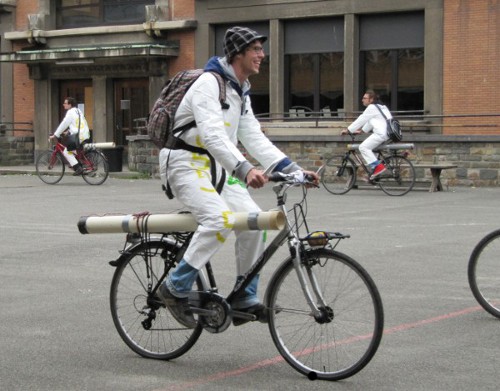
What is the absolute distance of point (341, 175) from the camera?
2150cm

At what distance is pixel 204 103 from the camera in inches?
236

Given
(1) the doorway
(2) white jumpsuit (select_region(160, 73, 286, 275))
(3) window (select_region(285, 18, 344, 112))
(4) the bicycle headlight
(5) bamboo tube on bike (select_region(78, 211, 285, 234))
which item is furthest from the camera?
(1) the doorway

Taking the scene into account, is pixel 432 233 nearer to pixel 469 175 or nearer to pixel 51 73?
pixel 469 175

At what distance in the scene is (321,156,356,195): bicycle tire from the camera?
21344mm

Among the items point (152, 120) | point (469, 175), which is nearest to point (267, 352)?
point (152, 120)

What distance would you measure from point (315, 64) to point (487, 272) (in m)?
22.6

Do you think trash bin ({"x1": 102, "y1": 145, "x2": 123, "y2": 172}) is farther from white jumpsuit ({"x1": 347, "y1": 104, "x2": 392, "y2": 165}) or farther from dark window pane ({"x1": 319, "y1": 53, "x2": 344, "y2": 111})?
white jumpsuit ({"x1": 347, "y1": 104, "x2": 392, "y2": 165})

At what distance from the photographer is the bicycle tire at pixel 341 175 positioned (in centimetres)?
2134

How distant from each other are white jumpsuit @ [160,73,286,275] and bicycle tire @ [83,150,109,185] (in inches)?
712

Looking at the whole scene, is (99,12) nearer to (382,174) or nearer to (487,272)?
(382,174)

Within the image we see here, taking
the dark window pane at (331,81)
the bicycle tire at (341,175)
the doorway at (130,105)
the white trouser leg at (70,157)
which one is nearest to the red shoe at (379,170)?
the bicycle tire at (341,175)

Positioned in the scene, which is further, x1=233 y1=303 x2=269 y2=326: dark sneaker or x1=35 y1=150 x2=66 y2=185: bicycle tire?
x1=35 y1=150 x2=66 y2=185: bicycle tire

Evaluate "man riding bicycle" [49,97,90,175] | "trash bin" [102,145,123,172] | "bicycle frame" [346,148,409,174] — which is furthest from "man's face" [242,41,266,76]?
"trash bin" [102,145,123,172]

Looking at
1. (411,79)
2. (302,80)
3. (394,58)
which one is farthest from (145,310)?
(302,80)
